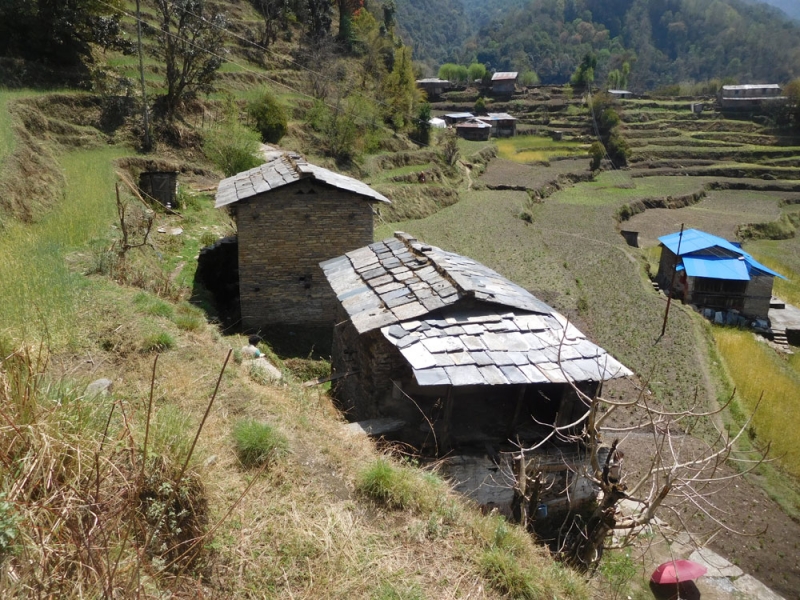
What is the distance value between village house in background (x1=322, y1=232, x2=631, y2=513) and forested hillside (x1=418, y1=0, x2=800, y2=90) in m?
138

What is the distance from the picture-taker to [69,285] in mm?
8766

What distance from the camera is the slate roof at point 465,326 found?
7.73 meters

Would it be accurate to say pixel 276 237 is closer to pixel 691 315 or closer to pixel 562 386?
pixel 562 386

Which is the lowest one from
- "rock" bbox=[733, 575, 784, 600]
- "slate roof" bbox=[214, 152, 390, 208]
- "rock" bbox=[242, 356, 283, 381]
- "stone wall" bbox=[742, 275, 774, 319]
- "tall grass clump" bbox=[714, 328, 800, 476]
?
"rock" bbox=[733, 575, 784, 600]

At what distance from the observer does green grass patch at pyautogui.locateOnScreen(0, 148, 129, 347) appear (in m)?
7.00

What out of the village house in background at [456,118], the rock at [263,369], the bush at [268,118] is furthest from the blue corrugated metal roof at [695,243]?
the village house in background at [456,118]

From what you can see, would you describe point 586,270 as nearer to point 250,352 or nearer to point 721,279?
point 721,279

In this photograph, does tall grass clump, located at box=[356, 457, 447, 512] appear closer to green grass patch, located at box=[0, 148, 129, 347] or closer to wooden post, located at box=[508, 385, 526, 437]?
wooden post, located at box=[508, 385, 526, 437]

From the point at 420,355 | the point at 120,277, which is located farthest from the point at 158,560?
the point at 120,277

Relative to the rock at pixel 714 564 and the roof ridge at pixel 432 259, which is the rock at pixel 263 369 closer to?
the roof ridge at pixel 432 259

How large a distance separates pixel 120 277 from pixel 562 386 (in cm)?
889

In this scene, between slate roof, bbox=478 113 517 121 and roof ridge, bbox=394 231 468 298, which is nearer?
roof ridge, bbox=394 231 468 298

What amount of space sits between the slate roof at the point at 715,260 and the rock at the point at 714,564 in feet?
51.7

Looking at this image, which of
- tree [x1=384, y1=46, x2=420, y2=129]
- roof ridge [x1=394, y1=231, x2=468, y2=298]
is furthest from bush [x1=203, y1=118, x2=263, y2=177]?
tree [x1=384, y1=46, x2=420, y2=129]
